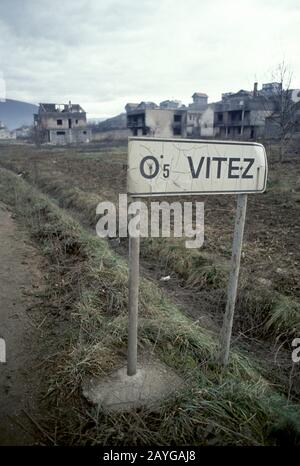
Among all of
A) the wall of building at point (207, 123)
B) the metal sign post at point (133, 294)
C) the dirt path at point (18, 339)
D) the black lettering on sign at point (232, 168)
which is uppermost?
the wall of building at point (207, 123)

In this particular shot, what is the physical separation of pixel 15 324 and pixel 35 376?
0.85 m

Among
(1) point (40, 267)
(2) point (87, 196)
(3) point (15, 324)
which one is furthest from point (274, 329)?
(2) point (87, 196)

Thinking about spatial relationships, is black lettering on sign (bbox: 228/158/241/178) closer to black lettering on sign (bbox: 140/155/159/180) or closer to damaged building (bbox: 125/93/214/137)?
black lettering on sign (bbox: 140/155/159/180)

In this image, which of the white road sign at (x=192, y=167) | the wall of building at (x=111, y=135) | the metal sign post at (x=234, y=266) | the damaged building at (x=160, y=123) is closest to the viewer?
the white road sign at (x=192, y=167)

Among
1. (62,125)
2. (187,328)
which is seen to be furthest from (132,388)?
(62,125)

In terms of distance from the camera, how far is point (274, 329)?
3.66 metres

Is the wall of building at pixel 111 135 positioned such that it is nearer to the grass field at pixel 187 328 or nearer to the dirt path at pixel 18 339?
the grass field at pixel 187 328

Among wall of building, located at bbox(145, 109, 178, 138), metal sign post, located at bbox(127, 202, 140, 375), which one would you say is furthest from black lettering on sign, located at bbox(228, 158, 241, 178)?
wall of building, located at bbox(145, 109, 178, 138)

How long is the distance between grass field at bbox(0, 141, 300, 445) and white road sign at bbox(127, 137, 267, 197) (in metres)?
1.36

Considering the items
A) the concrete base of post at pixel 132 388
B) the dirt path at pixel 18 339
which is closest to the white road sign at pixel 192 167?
the concrete base of post at pixel 132 388

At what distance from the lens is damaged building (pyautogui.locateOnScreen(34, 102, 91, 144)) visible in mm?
54562

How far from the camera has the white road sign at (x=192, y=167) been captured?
6.15ft

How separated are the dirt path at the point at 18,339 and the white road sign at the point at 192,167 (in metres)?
1.61

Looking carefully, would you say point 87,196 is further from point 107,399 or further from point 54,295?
point 107,399
